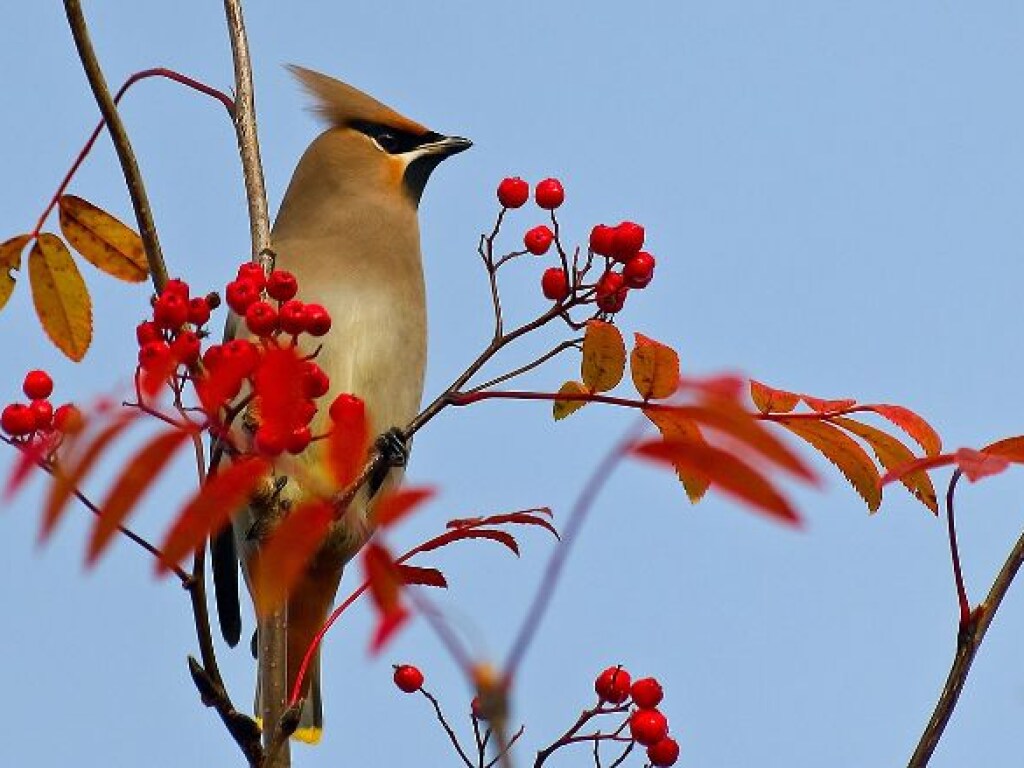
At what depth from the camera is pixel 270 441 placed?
1.39 meters

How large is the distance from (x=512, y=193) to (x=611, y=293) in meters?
0.31

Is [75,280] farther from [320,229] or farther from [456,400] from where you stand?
[320,229]

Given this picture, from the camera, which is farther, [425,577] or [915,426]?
[425,577]

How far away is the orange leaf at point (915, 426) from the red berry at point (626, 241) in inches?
14.6

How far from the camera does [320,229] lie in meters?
3.92

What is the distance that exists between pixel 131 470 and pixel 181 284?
2.01 ft

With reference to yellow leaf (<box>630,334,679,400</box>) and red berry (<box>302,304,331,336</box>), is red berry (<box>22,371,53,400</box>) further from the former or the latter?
yellow leaf (<box>630,334,679,400</box>)

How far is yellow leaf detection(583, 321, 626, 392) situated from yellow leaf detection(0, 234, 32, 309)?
687 millimetres

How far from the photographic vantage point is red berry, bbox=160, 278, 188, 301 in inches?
69.1

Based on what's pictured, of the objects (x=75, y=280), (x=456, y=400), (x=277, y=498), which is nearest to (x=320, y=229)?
(x=277, y=498)

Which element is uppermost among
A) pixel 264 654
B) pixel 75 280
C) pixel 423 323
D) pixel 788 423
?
pixel 423 323

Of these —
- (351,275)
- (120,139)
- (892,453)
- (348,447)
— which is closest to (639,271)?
(892,453)

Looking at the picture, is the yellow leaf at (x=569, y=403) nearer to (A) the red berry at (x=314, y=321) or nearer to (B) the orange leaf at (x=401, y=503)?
(A) the red berry at (x=314, y=321)

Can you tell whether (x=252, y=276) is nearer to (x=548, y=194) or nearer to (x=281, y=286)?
(x=281, y=286)
